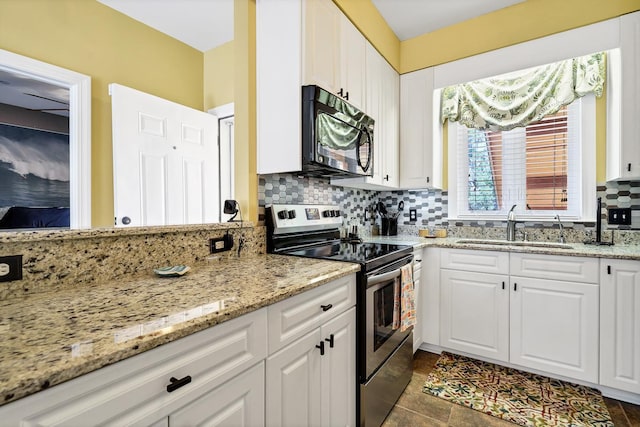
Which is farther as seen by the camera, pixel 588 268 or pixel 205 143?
pixel 205 143

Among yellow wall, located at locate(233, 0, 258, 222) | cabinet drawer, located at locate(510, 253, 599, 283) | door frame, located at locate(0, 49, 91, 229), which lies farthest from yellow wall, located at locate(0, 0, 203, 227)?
cabinet drawer, located at locate(510, 253, 599, 283)

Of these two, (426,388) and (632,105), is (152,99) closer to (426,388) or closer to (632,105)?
(426,388)

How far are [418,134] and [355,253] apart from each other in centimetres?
163

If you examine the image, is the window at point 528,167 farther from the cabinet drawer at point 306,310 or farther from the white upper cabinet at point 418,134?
the cabinet drawer at point 306,310

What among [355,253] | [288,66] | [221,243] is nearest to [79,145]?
[221,243]

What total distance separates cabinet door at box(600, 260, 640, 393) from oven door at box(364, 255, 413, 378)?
1.25 metres

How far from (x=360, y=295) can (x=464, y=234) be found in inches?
70.4

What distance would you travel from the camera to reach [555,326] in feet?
6.45

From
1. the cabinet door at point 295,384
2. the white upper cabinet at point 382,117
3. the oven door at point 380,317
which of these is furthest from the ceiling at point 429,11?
the cabinet door at point 295,384

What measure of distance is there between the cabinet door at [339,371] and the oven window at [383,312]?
0.18 meters

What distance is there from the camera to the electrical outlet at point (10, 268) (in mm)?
894

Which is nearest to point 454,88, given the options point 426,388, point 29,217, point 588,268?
point 588,268

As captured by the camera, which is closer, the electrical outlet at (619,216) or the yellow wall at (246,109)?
the yellow wall at (246,109)

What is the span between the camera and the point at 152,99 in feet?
7.60
